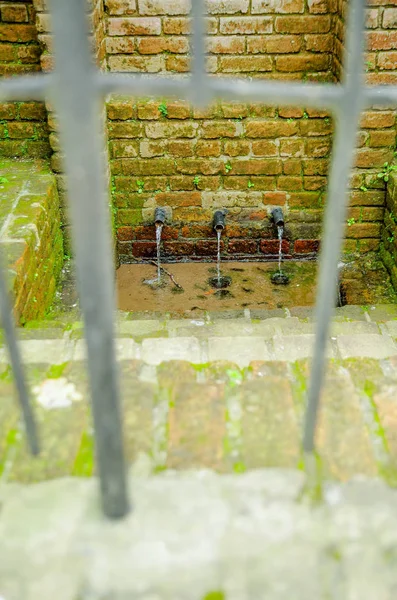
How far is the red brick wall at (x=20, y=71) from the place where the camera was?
293 centimetres

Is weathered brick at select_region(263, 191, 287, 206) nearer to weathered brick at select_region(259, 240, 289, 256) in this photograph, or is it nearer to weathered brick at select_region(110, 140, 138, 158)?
weathered brick at select_region(259, 240, 289, 256)

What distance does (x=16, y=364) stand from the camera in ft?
3.43

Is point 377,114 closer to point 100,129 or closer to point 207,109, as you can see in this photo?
point 207,109

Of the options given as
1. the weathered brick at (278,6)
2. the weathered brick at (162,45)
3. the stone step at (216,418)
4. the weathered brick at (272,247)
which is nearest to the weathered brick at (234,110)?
the weathered brick at (162,45)

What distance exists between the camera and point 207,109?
125 inches

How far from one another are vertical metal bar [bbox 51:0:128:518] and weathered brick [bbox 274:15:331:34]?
251cm

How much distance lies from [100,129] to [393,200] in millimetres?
1651

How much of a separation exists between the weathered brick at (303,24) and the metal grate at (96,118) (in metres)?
2.36

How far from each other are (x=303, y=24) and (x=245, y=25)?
0.31 meters

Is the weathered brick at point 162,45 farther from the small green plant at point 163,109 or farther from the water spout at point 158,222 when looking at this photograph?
the water spout at point 158,222

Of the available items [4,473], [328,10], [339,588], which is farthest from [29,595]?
[328,10]

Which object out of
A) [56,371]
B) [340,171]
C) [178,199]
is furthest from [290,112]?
[340,171]

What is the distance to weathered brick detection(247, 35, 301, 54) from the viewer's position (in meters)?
3.02

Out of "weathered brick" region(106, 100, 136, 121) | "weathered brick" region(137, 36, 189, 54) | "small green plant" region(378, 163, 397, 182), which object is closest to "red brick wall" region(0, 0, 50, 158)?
"weathered brick" region(106, 100, 136, 121)
